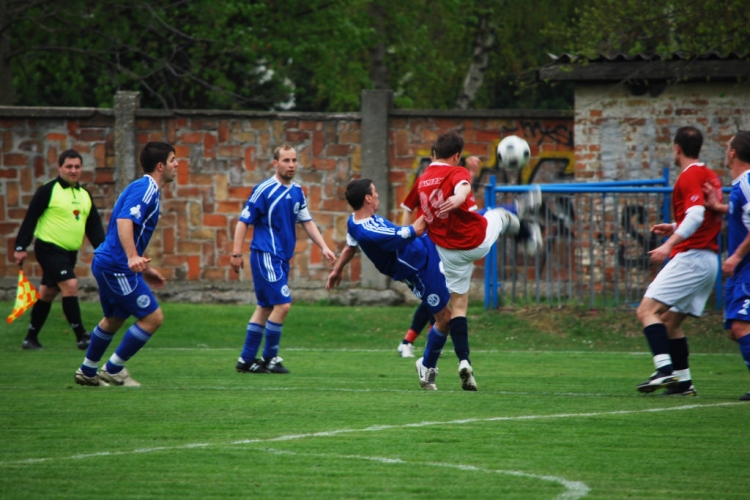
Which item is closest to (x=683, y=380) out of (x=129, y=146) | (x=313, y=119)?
(x=313, y=119)

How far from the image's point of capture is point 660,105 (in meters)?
15.3

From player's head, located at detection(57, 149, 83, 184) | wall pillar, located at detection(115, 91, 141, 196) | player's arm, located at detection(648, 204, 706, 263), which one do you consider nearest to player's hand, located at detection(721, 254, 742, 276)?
player's arm, located at detection(648, 204, 706, 263)

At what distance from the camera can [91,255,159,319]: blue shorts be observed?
7945 millimetres

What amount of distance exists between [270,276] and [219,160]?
6917 millimetres

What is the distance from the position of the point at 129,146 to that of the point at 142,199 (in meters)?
8.52

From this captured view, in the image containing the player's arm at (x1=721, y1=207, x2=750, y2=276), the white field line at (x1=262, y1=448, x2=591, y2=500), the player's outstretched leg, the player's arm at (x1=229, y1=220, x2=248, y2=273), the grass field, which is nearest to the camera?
the white field line at (x1=262, y1=448, x2=591, y2=500)

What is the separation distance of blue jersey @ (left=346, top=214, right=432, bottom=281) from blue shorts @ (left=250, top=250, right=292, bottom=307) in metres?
1.46

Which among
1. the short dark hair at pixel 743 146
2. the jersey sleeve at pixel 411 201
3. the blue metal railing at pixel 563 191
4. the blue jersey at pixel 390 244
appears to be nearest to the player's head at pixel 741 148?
the short dark hair at pixel 743 146

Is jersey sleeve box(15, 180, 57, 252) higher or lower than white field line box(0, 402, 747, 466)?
higher

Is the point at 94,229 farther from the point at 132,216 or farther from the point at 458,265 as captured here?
the point at 458,265

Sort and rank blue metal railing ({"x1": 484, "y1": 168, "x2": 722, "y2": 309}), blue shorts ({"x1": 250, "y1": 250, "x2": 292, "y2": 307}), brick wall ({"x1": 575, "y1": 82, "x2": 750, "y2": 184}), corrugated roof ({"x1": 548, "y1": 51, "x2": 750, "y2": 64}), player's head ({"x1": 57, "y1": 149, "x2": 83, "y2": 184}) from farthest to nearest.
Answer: brick wall ({"x1": 575, "y1": 82, "x2": 750, "y2": 184}), corrugated roof ({"x1": 548, "y1": 51, "x2": 750, "y2": 64}), blue metal railing ({"x1": 484, "y1": 168, "x2": 722, "y2": 309}), player's head ({"x1": 57, "y1": 149, "x2": 83, "y2": 184}), blue shorts ({"x1": 250, "y1": 250, "x2": 292, "y2": 307})

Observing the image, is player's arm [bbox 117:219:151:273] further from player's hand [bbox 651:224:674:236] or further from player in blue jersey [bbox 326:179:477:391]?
player's hand [bbox 651:224:674:236]

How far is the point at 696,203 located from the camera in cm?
763

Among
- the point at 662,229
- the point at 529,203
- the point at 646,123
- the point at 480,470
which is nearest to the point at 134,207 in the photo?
the point at 480,470
